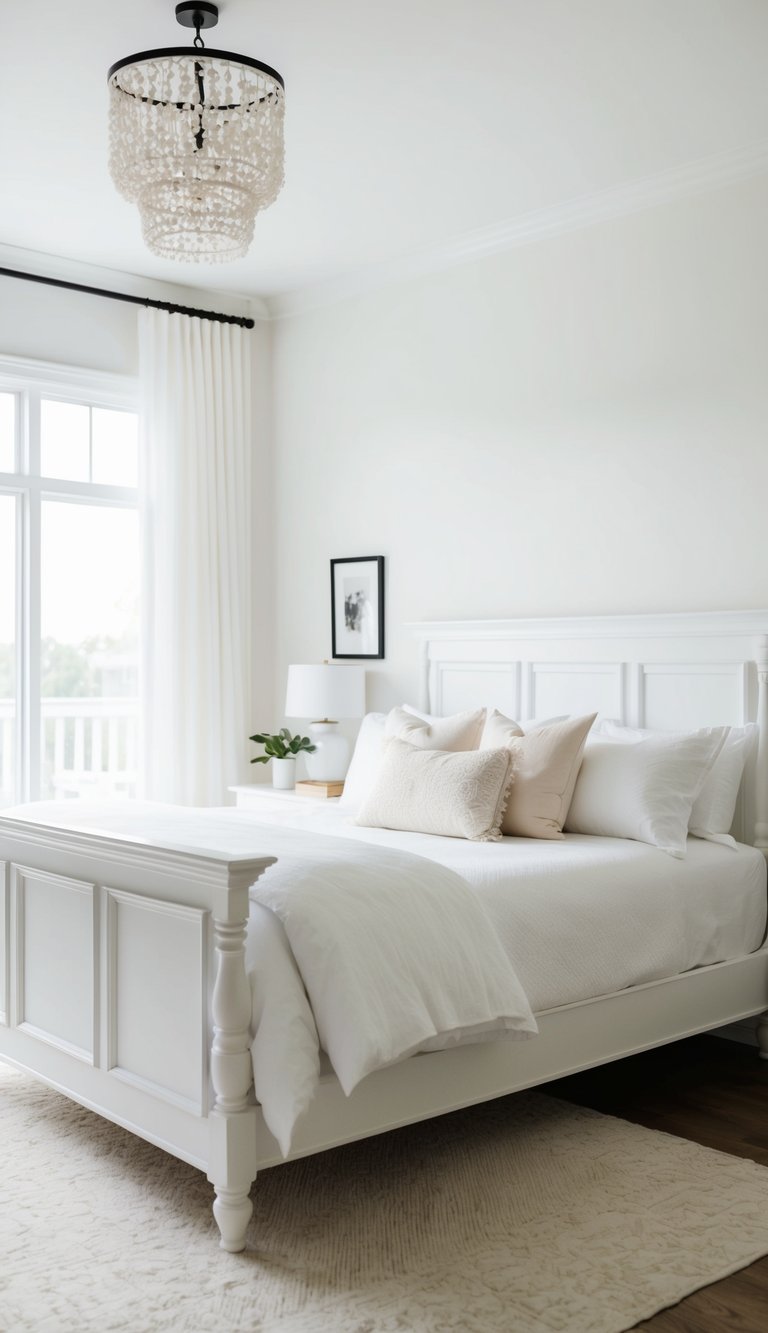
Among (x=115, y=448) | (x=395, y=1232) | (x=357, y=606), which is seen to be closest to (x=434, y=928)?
(x=395, y=1232)

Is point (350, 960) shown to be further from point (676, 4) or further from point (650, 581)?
point (676, 4)

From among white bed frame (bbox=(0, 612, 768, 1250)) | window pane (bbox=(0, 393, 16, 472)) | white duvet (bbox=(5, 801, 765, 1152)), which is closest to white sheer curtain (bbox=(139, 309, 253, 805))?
window pane (bbox=(0, 393, 16, 472))

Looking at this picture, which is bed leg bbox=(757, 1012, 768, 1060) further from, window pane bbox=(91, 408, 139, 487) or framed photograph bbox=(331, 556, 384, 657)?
window pane bbox=(91, 408, 139, 487)

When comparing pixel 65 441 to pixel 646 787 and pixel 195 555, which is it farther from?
pixel 646 787

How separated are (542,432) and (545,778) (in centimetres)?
150

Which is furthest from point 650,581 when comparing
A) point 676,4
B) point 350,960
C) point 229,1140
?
point 229,1140

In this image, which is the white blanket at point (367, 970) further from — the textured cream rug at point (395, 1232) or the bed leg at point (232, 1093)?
the textured cream rug at point (395, 1232)

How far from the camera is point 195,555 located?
5504 millimetres

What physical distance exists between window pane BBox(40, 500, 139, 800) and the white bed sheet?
195 cm

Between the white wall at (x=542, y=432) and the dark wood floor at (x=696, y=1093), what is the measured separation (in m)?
1.44

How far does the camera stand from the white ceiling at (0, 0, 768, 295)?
3168 mm

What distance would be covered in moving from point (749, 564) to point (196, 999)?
230 centimetres

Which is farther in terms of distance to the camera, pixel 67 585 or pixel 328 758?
pixel 67 585

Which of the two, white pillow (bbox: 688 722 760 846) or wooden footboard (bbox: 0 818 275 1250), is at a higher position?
white pillow (bbox: 688 722 760 846)
